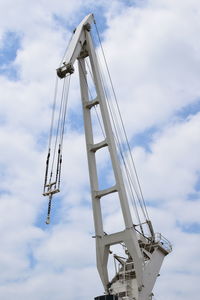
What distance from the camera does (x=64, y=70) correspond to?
20.0 m

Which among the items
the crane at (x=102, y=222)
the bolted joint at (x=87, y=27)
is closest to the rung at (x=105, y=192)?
the crane at (x=102, y=222)

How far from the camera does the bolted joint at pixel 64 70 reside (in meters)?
19.9

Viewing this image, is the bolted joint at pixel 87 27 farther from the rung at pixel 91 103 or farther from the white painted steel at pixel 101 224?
the rung at pixel 91 103

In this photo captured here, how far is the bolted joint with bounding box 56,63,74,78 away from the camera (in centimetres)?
1991

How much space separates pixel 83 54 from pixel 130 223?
9071 millimetres

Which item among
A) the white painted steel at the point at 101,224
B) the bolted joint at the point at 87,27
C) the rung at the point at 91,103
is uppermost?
the bolted joint at the point at 87,27

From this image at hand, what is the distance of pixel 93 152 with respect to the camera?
70.9 feet

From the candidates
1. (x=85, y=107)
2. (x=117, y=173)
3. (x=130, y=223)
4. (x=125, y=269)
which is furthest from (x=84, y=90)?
(x=125, y=269)

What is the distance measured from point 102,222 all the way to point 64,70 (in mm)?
7178

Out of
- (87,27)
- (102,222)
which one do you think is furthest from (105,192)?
(87,27)

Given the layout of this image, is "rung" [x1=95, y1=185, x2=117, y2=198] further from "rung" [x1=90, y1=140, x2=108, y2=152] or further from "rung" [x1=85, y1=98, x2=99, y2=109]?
"rung" [x1=85, y1=98, x2=99, y2=109]

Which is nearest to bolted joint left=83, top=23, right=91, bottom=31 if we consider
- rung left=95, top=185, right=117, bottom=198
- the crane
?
the crane

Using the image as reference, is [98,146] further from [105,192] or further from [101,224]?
[101,224]

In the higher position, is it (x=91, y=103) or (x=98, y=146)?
(x=91, y=103)
